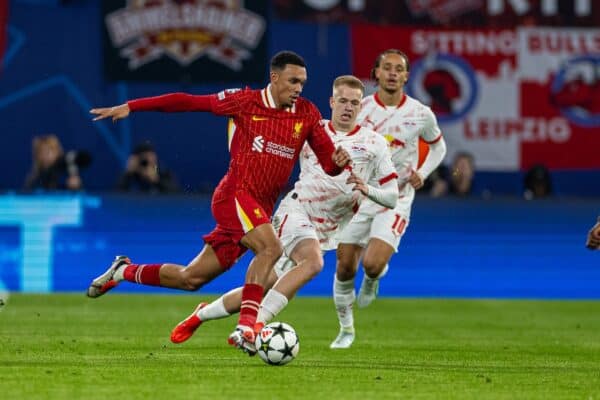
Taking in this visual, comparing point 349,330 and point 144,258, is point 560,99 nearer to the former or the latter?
point 144,258

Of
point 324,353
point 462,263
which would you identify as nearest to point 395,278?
point 462,263

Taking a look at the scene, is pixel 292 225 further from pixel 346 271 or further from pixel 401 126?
pixel 401 126

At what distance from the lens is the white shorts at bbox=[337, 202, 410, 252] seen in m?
12.8

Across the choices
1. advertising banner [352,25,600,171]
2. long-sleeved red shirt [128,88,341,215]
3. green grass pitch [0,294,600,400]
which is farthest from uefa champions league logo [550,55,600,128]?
long-sleeved red shirt [128,88,341,215]

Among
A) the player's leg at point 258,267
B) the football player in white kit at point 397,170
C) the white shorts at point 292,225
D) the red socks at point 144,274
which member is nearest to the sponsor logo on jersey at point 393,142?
the football player in white kit at point 397,170

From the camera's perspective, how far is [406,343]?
12.7m

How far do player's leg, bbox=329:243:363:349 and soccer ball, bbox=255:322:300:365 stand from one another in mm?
2393

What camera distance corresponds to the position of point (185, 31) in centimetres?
2061

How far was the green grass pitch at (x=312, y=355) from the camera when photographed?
888cm

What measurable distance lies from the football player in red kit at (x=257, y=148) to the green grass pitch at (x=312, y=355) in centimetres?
85

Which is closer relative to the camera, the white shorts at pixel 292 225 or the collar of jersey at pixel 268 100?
the collar of jersey at pixel 268 100

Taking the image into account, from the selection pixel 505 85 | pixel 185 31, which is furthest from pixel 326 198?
pixel 505 85

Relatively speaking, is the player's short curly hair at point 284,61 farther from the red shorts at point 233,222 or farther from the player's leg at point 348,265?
the player's leg at point 348,265

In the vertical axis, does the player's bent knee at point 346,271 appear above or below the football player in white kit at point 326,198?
below
